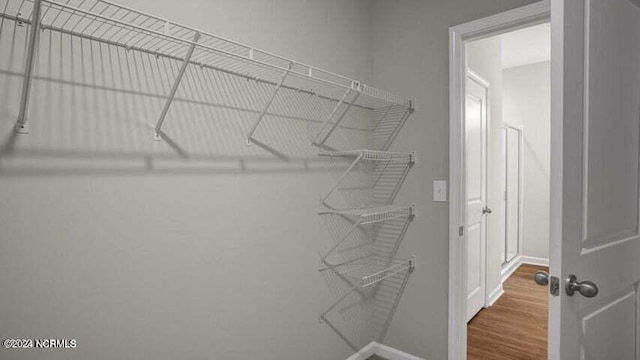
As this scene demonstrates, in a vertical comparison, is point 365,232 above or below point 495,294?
above

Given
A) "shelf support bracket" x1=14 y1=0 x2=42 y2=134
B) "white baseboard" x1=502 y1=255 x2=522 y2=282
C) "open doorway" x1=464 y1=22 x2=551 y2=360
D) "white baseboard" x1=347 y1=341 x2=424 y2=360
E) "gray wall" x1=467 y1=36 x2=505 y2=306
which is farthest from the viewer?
"white baseboard" x1=502 y1=255 x2=522 y2=282

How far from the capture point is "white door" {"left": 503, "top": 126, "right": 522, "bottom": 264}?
4.24 meters

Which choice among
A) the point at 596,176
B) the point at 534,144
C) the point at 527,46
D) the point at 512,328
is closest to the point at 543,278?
the point at 596,176

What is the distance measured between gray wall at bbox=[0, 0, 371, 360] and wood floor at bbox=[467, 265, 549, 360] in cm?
128

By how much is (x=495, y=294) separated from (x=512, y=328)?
2.22ft

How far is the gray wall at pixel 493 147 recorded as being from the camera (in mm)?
3041

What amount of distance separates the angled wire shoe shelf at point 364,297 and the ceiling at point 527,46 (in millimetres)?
2745

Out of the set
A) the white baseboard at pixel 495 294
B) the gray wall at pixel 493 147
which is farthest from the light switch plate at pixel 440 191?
the white baseboard at pixel 495 294

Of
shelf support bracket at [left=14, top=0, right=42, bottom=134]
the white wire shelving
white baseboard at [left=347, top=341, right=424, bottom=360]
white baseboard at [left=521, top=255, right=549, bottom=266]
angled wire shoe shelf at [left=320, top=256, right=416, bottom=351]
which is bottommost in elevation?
white baseboard at [left=521, top=255, right=549, bottom=266]

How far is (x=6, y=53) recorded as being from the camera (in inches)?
36.7

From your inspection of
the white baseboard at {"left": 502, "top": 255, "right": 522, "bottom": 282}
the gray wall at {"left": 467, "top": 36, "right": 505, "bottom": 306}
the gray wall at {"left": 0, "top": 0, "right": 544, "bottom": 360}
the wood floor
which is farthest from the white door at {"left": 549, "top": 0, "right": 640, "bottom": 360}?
the white baseboard at {"left": 502, "top": 255, "right": 522, "bottom": 282}

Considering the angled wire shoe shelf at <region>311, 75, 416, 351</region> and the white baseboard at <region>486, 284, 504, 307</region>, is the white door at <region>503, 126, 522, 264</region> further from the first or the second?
the angled wire shoe shelf at <region>311, 75, 416, 351</region>

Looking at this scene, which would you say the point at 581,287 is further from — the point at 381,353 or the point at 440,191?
the point at 381,353

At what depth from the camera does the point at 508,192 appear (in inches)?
167
